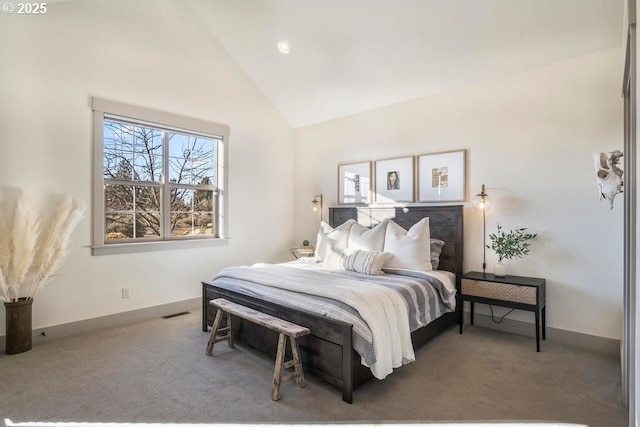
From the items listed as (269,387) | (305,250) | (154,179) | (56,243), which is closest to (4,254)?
(56,243)

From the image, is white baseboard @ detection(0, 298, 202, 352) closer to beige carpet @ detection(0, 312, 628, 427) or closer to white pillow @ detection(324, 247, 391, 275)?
beige carpet @ detection(0, 312, 628, 427)

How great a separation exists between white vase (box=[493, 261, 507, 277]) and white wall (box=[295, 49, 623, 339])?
13 centimetres

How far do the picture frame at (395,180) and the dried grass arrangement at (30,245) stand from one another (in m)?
3.37

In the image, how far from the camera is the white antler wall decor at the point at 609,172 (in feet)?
7.94

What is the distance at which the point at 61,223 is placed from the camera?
3.19 meters

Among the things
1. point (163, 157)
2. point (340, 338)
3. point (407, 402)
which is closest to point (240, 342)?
point (340, 338)

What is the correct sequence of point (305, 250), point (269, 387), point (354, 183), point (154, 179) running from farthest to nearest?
point (305, 250)
point (354, 183)
point (154, 179)
point (269, 387)

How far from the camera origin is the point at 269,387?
2396mm

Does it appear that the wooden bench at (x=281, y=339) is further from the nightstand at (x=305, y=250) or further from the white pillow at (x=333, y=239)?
the nightstand at (x=305, y=250)

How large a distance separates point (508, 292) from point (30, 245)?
428 cm

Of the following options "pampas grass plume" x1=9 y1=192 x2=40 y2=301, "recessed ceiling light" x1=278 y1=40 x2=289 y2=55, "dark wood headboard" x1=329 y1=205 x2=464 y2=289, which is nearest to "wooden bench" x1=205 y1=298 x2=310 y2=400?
"pampas grass plume" x1=9 y1=192 x2=40 y2=301

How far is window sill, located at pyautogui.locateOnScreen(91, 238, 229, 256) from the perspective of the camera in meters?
3.62

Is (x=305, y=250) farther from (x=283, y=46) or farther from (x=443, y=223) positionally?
(x=283, y=46)

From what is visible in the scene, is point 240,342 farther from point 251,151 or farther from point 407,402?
point 251,151
